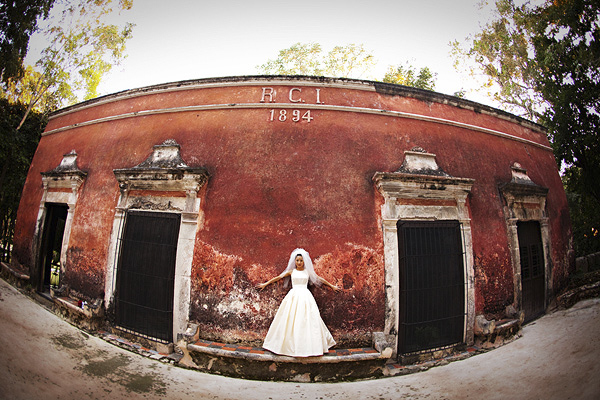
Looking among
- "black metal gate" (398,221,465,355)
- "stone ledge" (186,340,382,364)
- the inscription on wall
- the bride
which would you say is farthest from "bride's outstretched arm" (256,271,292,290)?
the inscription on wall

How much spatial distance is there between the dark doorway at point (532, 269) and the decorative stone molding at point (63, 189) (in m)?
10.1

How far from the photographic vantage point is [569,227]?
6.65 meters

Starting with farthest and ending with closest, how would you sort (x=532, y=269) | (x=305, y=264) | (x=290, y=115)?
(x=532, y=269) → (x=290, y=115) → (x=305, y=264)

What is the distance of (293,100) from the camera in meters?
4.65

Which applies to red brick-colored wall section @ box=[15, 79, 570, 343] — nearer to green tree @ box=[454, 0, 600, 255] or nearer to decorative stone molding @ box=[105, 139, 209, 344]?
decorative stone molding @ box=[105, 139, 209, 344]

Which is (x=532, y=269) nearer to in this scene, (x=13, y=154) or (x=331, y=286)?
(x=331, y=286)

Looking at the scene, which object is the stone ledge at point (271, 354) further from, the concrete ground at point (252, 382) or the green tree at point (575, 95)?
the green tree at point (575, 95)

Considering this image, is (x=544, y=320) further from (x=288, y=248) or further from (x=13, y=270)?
Answer: (x=13, y=270)

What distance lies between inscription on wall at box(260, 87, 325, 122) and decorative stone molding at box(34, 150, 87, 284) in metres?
4.57

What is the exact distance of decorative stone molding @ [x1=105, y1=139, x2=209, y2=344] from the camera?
415 centimetres

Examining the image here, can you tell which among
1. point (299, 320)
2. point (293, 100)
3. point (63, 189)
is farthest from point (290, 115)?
point (63, 189)

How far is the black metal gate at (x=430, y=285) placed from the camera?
163 inches

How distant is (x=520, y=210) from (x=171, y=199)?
24.3 feet

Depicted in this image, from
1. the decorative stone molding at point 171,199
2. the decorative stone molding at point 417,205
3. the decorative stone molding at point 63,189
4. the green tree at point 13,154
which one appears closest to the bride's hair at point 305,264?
the decorative stone molding at point 417,205
